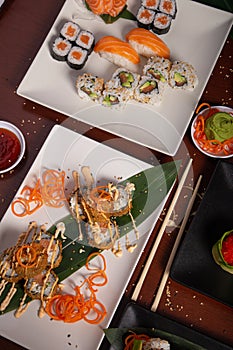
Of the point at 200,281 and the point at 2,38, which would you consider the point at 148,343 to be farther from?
the point at 2,38

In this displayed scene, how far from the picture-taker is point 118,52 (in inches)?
111

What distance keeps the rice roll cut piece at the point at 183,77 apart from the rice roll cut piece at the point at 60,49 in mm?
548

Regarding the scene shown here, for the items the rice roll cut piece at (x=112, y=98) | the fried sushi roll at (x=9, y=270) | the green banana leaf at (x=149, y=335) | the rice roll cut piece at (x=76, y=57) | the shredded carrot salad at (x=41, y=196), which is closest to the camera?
the green banana leaf at (x=149, y=335)

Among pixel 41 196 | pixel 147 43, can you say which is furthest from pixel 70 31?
pixel 41 196

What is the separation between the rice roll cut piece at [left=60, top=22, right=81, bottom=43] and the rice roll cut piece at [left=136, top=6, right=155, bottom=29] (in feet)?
1.06

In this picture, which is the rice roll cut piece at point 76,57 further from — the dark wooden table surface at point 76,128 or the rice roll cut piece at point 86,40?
the dark wooden table surface at point 76,128

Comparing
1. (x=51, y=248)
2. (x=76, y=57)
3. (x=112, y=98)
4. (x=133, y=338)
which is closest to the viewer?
(x=133, y=338)

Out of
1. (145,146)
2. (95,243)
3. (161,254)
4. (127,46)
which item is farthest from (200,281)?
(127,46)

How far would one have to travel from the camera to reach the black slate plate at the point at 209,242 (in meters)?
2.49

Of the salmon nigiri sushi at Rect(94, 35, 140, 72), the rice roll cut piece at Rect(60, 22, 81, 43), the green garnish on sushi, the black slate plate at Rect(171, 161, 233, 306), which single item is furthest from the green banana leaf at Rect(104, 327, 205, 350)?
the rice roll cut piece at Rect(60, 22, 81, 43)

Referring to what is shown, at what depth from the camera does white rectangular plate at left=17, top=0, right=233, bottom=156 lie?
2752 millimetres

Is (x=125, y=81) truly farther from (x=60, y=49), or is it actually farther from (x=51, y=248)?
(x=51, y=248)

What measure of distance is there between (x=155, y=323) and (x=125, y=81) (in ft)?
3.83

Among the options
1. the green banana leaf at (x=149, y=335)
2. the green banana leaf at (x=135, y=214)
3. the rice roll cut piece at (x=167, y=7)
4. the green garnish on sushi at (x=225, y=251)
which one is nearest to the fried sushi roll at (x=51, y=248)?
the green banana leaf at (x=135, y=214)
